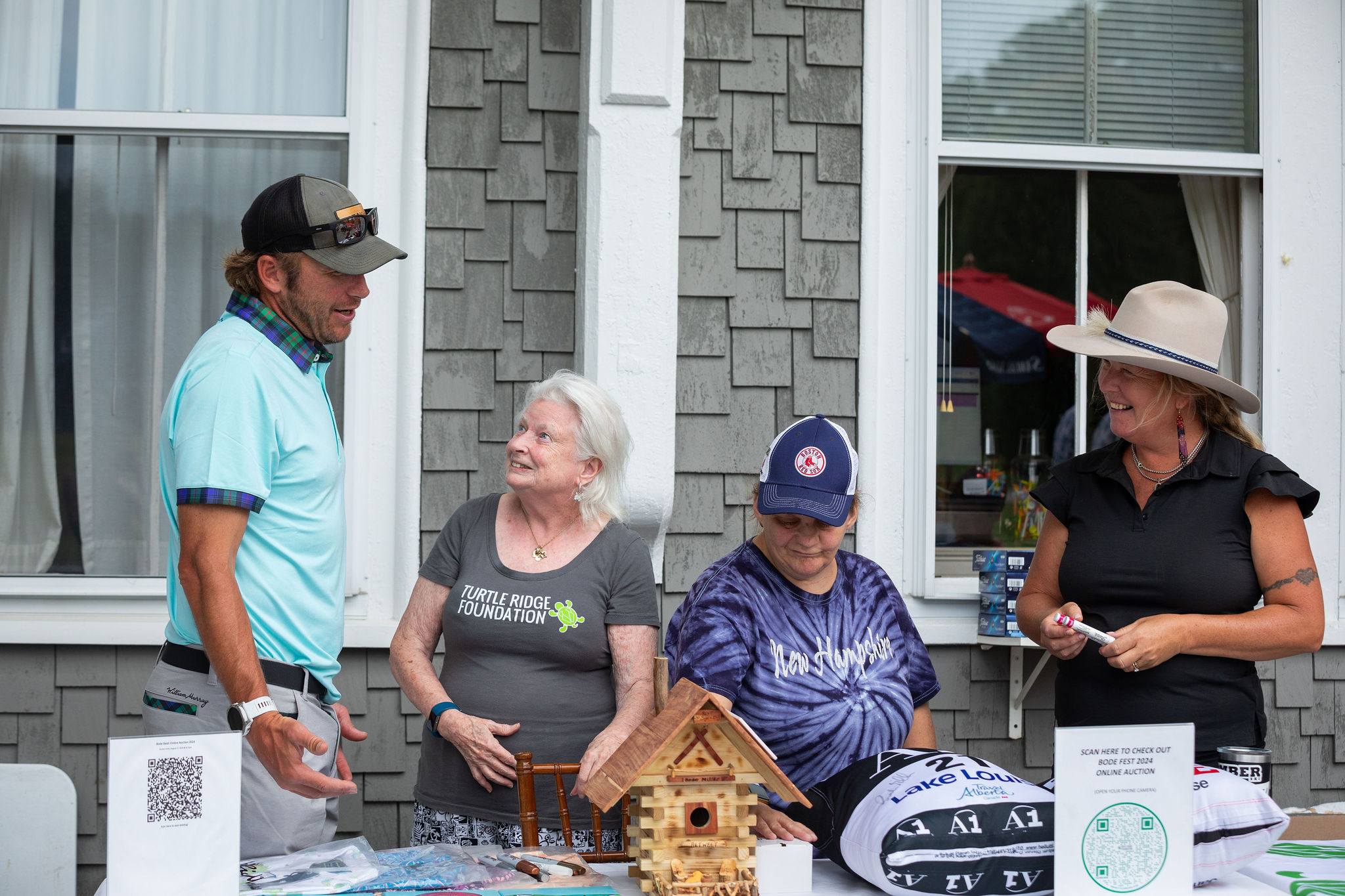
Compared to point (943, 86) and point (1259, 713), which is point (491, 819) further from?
Answer: point (943, 86)

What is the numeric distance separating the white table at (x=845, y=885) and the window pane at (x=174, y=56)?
2.55 metres

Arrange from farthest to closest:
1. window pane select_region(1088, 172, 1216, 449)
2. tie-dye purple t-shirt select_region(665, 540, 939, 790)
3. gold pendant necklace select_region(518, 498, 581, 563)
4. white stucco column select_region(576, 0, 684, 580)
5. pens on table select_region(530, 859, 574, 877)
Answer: window pane select_region(1088, 172, 1216, 449), white stucco column select_region(576, 0, 684, 580), gold pendant necklace select_region(518, 498, 581, 563), tie-dye purple t-shirt select_region(665, 540, 939, 790), pens on table select_region(530, 859, 574, 877)

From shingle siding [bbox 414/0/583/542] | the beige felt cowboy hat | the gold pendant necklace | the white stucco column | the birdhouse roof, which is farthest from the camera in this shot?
shingle siding [bbox 414/0/583/542]

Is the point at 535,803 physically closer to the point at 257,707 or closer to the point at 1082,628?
the point at 257,707

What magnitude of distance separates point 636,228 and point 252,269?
1.53 m

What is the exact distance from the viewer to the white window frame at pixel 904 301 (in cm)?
353

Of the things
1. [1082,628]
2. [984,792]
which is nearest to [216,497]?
[984,792]

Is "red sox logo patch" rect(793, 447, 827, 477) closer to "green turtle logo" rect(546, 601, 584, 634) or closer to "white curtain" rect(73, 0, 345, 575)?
"green turtle logo" rect(546, 601, 584, 634)

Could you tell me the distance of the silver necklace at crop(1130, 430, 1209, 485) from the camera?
2203 millimetres

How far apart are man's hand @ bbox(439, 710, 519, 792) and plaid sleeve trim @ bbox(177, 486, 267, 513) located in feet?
2.15

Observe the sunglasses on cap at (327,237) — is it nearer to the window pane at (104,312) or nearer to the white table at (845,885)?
the white table at (845,885)

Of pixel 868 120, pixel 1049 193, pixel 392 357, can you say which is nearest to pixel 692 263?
pixel 868 120

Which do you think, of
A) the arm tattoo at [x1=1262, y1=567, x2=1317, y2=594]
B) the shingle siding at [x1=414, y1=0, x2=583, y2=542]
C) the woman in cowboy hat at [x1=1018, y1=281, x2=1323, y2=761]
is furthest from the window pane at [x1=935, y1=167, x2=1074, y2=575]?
the arm tattoo at [x1=1262, y1=567, x2=1317, y2=594]

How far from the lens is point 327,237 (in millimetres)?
1919
